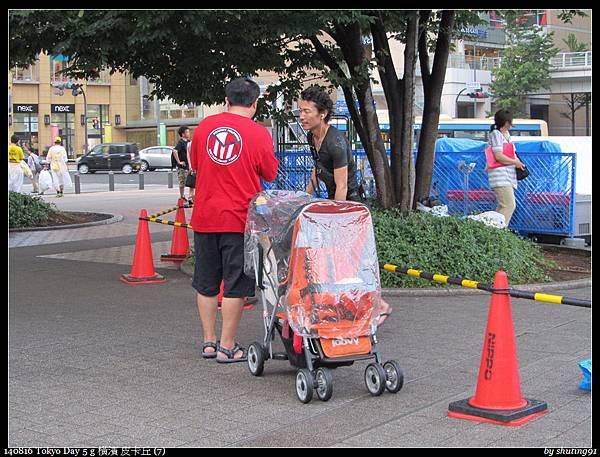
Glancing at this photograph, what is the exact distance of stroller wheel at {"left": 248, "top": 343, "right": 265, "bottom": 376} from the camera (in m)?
6.47

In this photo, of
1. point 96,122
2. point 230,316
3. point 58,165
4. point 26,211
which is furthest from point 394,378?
point 96,122

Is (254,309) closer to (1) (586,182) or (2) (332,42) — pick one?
(2) (332,42)

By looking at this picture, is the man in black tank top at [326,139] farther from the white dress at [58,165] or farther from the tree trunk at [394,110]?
the white dress at [58,165]

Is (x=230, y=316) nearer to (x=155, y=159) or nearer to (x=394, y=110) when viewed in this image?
(x=394, y=110)

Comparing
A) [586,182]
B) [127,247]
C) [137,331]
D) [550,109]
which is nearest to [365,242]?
[137,331]

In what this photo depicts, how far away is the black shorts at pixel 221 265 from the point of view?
6.73 m

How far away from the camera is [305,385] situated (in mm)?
5789

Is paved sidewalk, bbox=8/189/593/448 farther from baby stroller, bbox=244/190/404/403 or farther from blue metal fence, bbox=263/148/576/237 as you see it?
blue metal fence, bbox=263/148/576/237

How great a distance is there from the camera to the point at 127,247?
14.3 meters

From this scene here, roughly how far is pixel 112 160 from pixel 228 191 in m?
45.5

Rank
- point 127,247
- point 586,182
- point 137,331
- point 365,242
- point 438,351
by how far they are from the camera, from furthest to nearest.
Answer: point 586,182, point 127,247, point 137,331, point 438,351, point 365,242

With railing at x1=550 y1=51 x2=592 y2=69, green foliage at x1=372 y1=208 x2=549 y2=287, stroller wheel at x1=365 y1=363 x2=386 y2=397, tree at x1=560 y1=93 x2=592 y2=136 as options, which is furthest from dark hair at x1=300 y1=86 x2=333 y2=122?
tree at x1=560 y1=93 x2=592 y2=136
